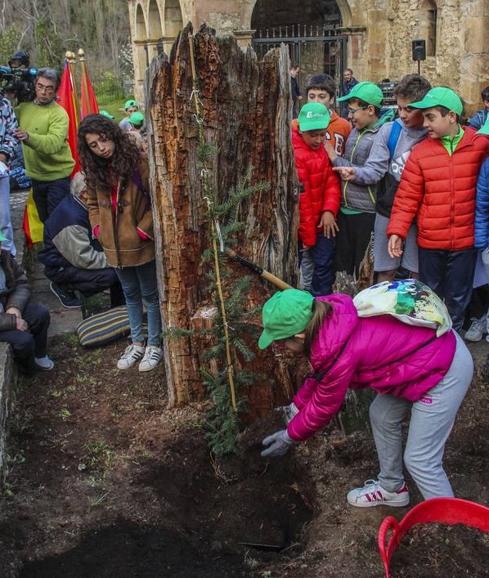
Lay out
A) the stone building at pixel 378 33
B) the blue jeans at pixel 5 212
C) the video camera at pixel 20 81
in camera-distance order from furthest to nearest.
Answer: the stone building at pixel 378 33 → the video camera at pixel 20 81 → the blue jeans at pixel 5 212

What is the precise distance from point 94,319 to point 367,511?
9.76 feet

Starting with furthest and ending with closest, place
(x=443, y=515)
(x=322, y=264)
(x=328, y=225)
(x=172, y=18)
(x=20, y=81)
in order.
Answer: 1. (x=172, y=18)
2. (x=20, y=81)
3. (x=322, y=264)
4. (x=328, y=225)
5. (x=443, y=515)

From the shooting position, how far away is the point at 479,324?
5305mm

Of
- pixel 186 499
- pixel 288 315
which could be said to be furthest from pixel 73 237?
pixel 288 315

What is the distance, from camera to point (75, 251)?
579 centimetres

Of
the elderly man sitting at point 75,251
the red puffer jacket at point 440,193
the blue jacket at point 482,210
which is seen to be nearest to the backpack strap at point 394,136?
the red puffer jacket at point 440,193

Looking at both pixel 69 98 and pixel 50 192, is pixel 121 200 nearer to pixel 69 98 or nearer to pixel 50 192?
pixel 50 192

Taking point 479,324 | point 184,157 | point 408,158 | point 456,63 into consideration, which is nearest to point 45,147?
point 184,157

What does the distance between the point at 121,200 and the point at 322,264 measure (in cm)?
171

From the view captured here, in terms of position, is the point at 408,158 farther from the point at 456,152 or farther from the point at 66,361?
the point at 66,361

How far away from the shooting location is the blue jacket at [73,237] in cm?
578

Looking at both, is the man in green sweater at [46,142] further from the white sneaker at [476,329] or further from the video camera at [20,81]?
the white sneaker at [476,329]

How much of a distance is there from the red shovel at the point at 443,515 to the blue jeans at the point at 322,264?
2.51 m

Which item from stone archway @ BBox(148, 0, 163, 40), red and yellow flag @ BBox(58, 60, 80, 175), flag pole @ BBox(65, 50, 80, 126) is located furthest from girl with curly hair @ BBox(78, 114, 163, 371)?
stone archway @ BBox(148, 0, 163, 40)
